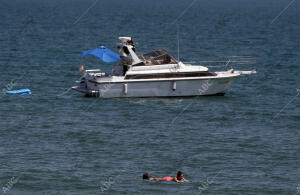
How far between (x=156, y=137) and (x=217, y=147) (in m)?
4.14

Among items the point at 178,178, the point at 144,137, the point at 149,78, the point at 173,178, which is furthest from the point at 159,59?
the point at 178,178

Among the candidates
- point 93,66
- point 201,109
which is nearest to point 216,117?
point 201,109

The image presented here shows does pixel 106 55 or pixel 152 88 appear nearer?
pixel 152 88

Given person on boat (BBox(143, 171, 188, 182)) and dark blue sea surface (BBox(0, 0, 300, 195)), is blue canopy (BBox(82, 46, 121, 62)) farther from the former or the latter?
person on boat (BBox(143, 171, 188, 182))

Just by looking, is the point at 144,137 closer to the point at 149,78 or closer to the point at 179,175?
the point at 149,78

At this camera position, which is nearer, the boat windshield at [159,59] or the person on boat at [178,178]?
the person on boat at [178,178]

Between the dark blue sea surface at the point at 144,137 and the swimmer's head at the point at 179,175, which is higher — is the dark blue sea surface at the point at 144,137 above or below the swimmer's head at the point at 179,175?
above

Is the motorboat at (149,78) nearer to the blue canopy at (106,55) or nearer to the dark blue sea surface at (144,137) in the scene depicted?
the blue canopy at (106,55)

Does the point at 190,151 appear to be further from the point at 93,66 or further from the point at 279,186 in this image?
the point at 93,66

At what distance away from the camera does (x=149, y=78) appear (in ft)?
166

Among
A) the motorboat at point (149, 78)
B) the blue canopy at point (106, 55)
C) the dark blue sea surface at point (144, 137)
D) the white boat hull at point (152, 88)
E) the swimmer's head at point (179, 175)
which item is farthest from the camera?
the blue canopy at point (106, 55)

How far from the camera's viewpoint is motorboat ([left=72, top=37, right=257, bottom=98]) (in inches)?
1984

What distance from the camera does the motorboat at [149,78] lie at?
165 feet

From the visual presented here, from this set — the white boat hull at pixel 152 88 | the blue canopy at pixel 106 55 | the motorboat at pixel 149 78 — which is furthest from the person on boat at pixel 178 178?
the blue canopy at pixel 106 55
